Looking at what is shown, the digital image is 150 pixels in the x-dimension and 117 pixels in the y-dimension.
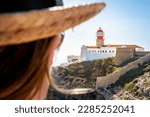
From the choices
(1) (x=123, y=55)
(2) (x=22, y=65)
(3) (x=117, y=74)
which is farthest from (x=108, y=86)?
(2) (x=22, y=65)

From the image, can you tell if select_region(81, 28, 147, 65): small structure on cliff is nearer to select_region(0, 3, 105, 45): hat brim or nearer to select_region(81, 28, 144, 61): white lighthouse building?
select_region(81, 28, 144, 61): white lighthouse building

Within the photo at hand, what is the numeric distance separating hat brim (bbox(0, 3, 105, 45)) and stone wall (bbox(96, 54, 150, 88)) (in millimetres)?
30822

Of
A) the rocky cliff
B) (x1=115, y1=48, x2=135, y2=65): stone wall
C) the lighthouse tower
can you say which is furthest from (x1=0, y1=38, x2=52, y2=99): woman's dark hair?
the lighthouse tower

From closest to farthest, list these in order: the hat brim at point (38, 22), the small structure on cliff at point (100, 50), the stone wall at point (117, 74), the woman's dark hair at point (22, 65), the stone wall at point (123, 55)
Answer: the hat brim at point (38, 22) < the woman's dark hair at point (22, 65) < the stone wall at point (117, 74) < the stone wall at point (123, 55) < the small structure on cliff at point (100, 50)

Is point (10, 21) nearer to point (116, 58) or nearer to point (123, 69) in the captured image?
point (123, 69)

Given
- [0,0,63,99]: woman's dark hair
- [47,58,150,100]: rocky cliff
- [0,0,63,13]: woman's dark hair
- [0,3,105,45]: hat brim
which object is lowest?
[47,58,150,100]: rocky cliff

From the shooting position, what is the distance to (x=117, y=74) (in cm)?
3222

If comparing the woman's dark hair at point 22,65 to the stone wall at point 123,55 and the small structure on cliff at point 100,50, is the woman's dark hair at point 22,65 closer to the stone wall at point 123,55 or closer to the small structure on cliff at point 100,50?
the stone wall at point 123,55

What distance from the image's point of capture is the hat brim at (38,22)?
53 cm

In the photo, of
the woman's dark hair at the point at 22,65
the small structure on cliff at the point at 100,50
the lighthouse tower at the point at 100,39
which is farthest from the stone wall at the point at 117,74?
the woman's dark hair at the point at 22,65

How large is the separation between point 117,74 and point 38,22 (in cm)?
3189

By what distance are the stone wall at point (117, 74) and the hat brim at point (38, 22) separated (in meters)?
30.8

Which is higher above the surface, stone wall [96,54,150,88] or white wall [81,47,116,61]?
stone wall [96,54,150,88]

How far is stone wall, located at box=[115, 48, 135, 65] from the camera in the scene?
33.3m
